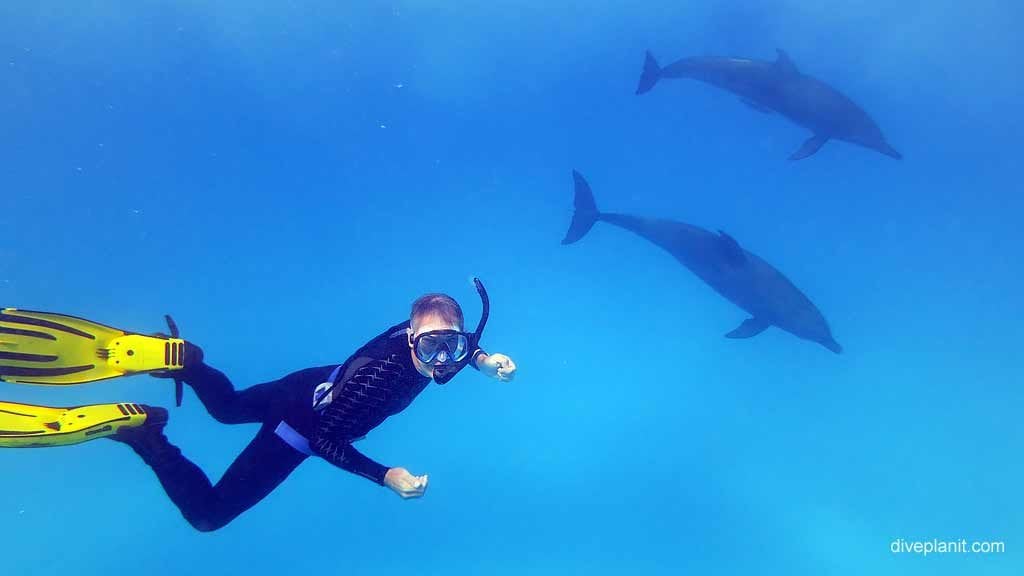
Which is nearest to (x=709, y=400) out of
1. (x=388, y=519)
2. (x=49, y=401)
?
(x=388, y=519)

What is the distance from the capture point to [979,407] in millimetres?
11289

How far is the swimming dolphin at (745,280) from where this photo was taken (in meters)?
9.94

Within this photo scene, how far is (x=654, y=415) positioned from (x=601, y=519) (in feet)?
7.00

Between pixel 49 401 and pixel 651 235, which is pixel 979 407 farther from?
pixel 49 401

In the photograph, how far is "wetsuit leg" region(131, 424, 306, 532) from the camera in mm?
4938

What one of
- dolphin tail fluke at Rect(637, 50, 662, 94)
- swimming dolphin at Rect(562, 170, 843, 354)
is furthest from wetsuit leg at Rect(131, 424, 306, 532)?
dolphin tail fluke at Rect(637, 50, 662, 94)

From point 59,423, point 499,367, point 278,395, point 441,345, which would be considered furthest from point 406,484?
point 59,423

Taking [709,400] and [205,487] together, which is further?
[709,400]

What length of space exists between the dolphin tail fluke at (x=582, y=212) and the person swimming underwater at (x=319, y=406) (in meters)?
7.53

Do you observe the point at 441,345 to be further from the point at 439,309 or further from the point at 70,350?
the point at 70,350

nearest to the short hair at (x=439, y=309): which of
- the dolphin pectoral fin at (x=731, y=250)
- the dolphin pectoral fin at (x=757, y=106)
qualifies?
the dolphin pectoral fin at (x=731, y=250)

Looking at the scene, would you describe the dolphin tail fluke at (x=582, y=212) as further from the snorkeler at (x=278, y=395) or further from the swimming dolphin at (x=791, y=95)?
the snorkeler at (x=278, y=395)

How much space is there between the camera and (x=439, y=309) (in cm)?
430

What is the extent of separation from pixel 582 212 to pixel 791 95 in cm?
433
